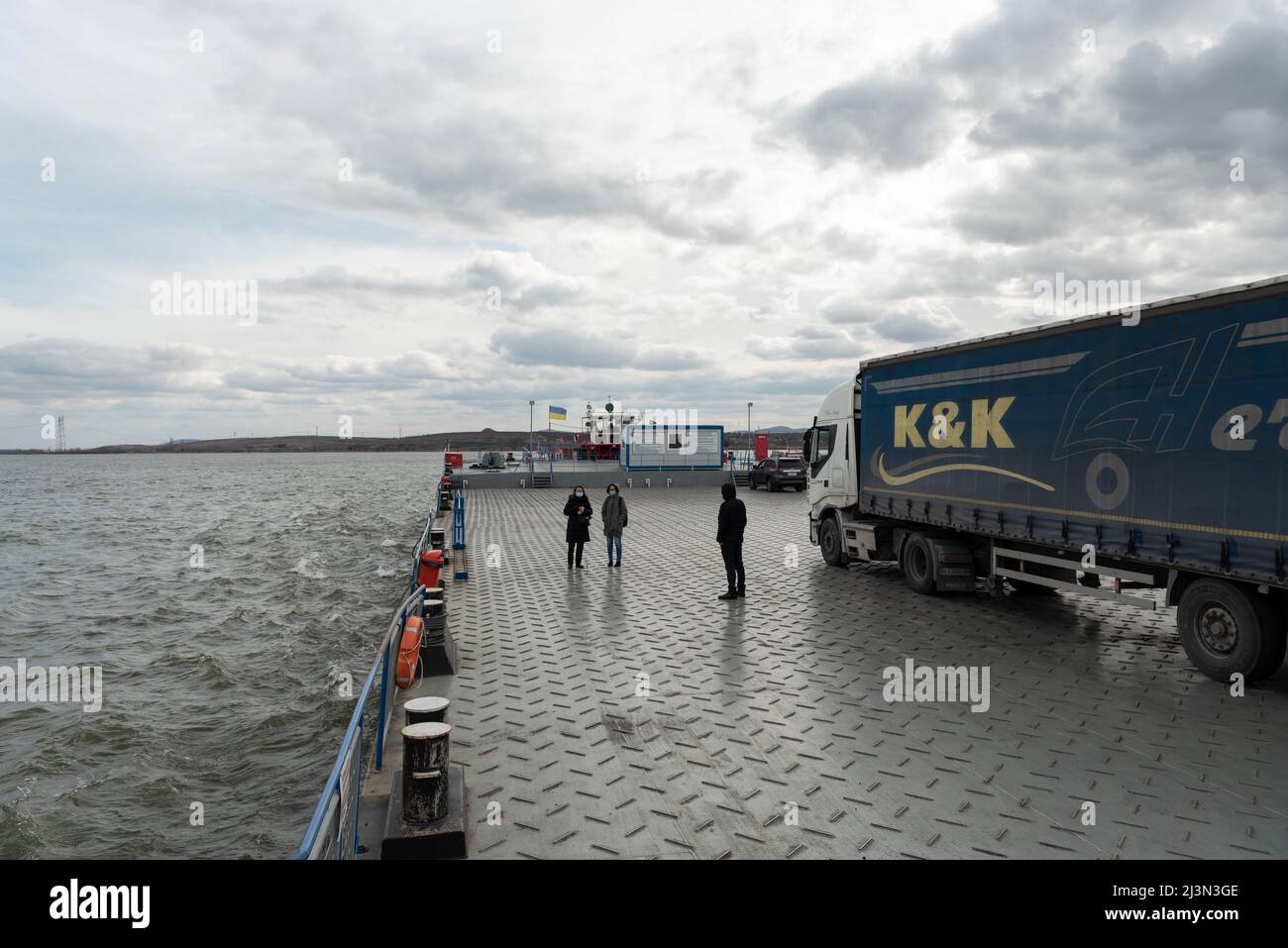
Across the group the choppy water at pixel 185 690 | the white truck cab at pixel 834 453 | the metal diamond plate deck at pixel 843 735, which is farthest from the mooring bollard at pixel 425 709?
the white truck cab at pixel 834 453

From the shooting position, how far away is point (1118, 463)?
29.1 feet

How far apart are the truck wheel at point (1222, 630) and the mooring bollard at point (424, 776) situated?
25.8 ft

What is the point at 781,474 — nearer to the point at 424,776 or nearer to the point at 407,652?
the point at 407,652

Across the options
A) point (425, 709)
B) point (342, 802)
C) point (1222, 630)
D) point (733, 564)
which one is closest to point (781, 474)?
point (733, 564)

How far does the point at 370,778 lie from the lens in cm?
587

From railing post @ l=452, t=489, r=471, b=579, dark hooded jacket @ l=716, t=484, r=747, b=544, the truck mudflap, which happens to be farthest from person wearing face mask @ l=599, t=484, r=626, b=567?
the truck mudflap

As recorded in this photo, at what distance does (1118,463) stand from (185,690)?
46.7 feet

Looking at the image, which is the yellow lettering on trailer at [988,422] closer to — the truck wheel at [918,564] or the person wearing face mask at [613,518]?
the truck wheel at [918,564]

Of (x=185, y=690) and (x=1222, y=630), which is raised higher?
(x=1222, y=630)

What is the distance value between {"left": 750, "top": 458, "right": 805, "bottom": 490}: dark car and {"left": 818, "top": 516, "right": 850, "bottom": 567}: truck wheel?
67.2 feet

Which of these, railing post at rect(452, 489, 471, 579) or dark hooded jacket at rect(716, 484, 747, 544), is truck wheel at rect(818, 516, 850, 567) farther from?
railing post at rect(452, 489, 471, 579)
